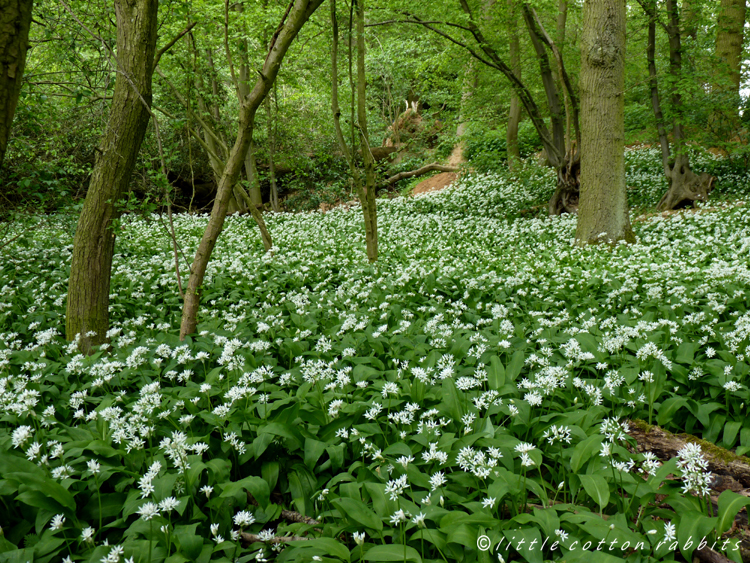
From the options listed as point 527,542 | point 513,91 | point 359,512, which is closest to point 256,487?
point 359,512

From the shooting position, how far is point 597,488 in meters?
2.05

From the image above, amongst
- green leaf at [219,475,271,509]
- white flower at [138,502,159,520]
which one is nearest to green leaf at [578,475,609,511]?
green leaf at [219,475,271,509]

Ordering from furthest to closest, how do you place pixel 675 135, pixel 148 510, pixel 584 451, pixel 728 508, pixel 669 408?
1. pixel 675 135
2. pixel 669 408
3. pixel 584 451
4. pixel 728 508
5. pixel 148 510

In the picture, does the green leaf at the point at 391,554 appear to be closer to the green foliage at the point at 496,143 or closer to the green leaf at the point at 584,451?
the green leaf at the point at 584,451

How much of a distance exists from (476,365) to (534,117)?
941 centimetres

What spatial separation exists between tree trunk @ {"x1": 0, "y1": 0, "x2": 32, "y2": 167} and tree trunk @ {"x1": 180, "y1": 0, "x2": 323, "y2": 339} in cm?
191

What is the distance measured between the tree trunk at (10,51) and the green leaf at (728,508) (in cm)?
327

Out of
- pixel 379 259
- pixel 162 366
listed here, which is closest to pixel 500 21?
pixel 379 259

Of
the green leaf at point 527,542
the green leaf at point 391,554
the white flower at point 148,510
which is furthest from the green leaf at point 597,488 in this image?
the white flower at point 148,510

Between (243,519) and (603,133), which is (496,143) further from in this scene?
(243,519)

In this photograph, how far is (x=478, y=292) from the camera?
5.54 metres

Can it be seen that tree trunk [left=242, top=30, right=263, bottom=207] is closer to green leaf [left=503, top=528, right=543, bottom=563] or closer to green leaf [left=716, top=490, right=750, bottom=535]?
green leaf [left=503, top=528, right=543, bottom=563]

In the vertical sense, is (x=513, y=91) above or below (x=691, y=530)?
above

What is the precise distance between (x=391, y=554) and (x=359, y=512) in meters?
0.26
